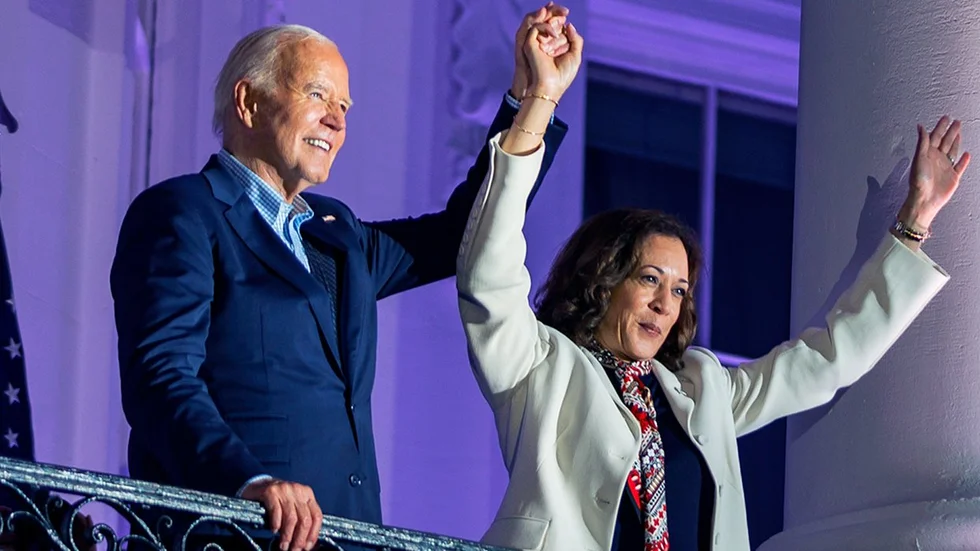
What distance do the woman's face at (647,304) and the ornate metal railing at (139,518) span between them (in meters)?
1.00

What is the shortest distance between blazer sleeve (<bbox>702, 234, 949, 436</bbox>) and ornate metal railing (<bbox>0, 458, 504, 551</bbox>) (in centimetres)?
122

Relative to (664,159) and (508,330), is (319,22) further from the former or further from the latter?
(508,330)

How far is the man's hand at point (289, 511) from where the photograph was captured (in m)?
3.63

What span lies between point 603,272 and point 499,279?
0.51m

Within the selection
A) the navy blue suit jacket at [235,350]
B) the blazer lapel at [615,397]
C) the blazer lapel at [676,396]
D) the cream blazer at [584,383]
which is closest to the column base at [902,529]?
the cream blazer at [584,383]

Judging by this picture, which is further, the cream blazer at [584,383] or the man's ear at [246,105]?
the cream blazer at [584,383]

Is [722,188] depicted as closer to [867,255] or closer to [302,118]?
[867,255]

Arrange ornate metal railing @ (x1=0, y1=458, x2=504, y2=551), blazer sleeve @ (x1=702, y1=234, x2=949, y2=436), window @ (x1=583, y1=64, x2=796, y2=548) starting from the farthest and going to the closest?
window @ (x1=583, y1=64, x2=796, y2=548)
blazer sleeve @ (x1=702, y1=234, x2=949, y2=436)
ornate metal railing @ (x1=0, y1=458, x2=504, y2=551)

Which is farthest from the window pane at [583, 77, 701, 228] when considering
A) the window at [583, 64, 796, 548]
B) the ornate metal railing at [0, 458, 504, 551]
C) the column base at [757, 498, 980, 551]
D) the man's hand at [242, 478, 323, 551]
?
the man's hand at [242, 478, 323, 551]

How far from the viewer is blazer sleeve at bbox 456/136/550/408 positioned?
14.3 ft

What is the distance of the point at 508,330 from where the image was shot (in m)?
4.50

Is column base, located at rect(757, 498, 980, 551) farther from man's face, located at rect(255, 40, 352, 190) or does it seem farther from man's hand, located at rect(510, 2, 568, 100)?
man's face, located at rect(255, 40, 352, 190)

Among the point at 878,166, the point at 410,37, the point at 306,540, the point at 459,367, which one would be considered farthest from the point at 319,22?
the point at 306,540

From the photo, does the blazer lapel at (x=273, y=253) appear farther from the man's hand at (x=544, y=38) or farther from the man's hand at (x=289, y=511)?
the man's hand at (x=544, y=38)
